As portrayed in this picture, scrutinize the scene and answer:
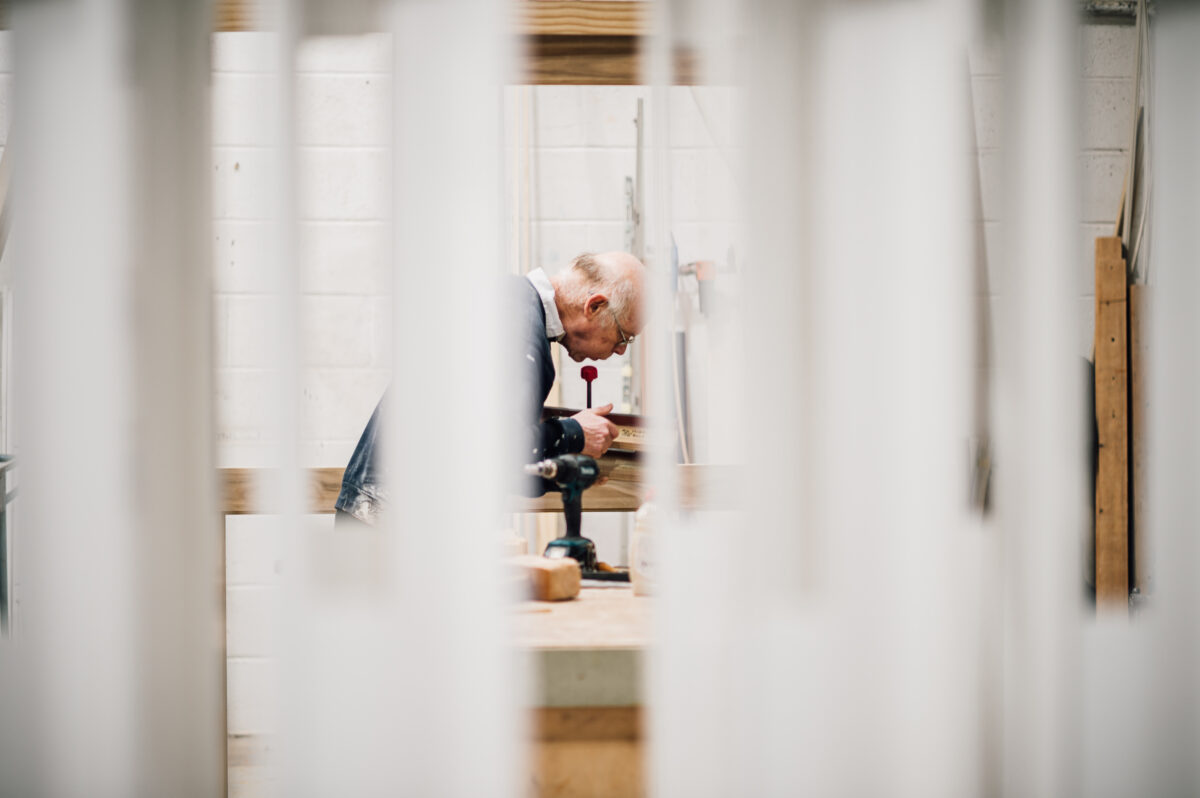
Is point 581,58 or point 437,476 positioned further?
point 581,58

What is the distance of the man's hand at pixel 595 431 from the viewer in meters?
1.42

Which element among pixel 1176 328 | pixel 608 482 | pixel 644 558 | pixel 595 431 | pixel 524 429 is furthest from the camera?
pixel 608 482

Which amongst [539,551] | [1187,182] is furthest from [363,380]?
[539,551]

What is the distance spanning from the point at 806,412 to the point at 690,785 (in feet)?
1.41

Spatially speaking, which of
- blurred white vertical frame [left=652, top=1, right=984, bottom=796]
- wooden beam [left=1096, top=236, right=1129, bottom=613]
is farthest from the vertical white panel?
wooden beam [left=1096, top=236, right=1129, bottom=613]

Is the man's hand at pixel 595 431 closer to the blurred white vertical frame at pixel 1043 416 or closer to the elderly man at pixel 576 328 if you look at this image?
the elderly man at pixel 576 328

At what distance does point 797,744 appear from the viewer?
3.01 feet

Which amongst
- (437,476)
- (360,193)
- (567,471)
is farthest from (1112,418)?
(360,193)

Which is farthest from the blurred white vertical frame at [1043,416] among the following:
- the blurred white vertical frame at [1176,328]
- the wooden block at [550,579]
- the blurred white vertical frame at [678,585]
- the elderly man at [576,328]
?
the elderly man at [576,328]

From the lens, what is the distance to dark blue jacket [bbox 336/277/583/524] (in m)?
1.01

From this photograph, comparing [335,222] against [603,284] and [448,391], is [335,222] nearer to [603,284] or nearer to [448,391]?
[448,391]

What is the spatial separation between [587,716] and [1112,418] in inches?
29.5

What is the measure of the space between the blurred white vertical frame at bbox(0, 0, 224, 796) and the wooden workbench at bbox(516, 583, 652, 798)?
0.39 meters

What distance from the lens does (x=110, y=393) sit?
2.95 feet
